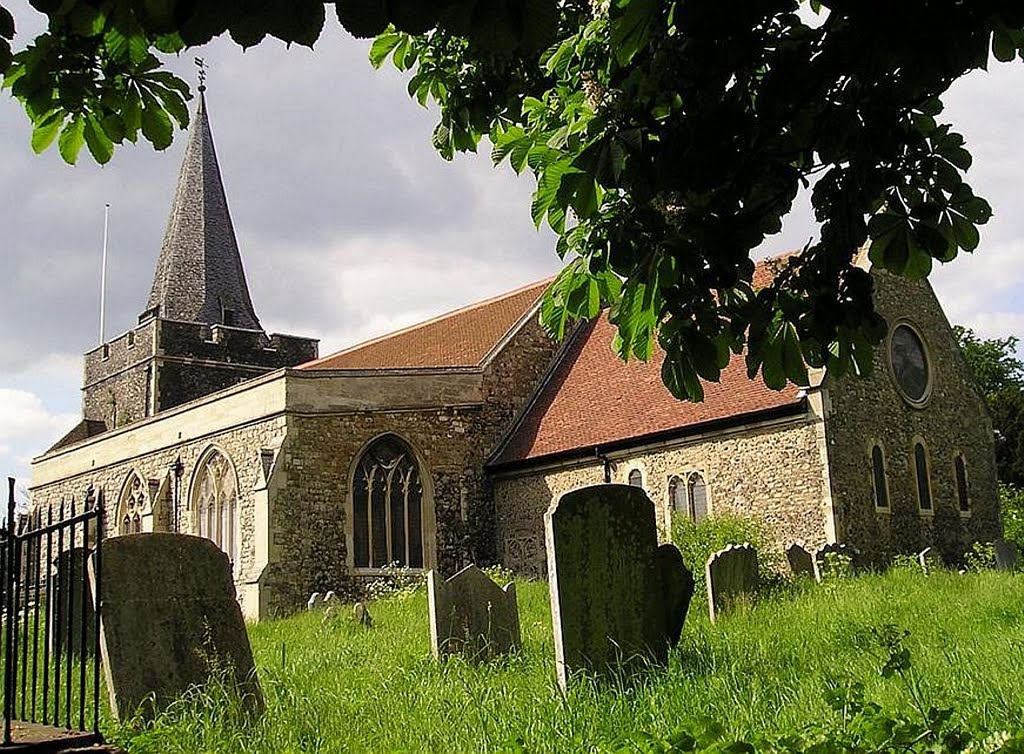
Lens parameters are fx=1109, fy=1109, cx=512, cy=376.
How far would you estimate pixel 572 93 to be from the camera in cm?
396

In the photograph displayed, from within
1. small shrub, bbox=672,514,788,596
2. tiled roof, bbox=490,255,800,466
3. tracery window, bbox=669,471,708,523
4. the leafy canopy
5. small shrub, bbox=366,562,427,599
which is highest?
tiled roof, bbox=490,255,800,466

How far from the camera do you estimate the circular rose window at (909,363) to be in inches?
723

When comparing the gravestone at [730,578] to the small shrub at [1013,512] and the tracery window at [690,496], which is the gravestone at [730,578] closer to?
the tracery window at [690,496]

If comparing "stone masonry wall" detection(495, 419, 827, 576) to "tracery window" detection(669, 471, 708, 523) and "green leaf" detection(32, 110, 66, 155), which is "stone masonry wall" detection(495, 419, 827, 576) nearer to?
"tracery window" detection(669, 471, 708, 523)

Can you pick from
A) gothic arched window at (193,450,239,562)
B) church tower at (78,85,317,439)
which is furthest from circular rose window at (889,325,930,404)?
church tower at (78,85,317,439)

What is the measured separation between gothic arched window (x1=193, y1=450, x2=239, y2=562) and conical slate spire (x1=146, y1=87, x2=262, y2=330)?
1290 centimetres

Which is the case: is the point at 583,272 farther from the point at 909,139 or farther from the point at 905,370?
the point at 905,370

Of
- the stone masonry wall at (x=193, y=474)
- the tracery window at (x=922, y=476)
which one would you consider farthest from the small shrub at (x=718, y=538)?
the stone masonry wall at (x=193, y=474)

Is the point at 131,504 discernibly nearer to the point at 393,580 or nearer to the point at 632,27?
the point at 393,580

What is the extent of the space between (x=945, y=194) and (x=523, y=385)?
Result: 60.6ft

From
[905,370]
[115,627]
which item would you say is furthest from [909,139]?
[905,370]

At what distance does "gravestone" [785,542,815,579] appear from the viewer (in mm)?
14555

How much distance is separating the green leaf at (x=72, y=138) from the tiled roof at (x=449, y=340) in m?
19.6

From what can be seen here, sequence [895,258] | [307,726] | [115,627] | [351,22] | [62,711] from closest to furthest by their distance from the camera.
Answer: [351,22], [895,258], [307,726], [115,627], [62,711]
